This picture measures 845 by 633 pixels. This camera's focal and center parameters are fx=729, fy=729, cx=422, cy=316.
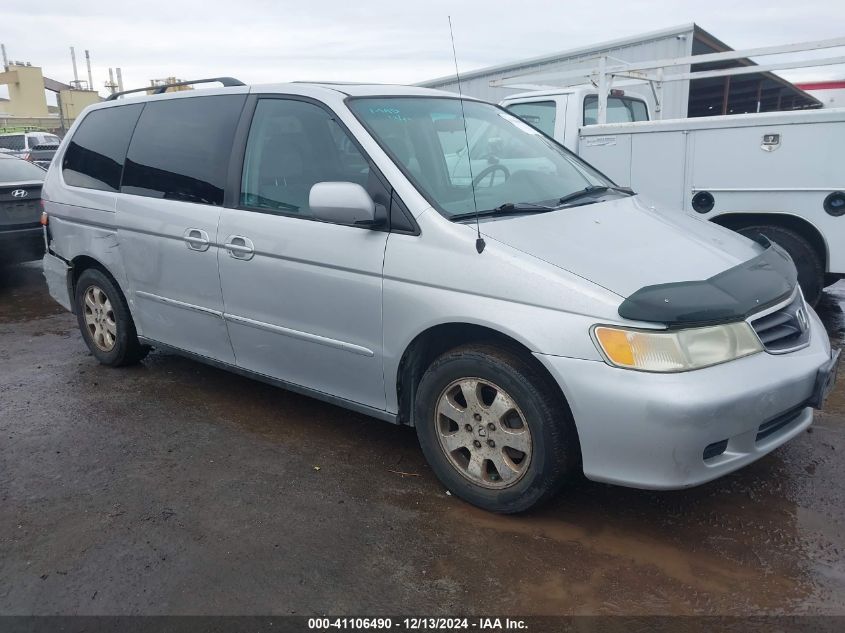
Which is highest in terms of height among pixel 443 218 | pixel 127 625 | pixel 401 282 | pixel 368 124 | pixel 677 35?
pixel 677 35

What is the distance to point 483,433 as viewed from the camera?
3.11 m

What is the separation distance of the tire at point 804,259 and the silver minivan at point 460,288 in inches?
87.1

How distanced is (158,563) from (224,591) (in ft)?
1.20

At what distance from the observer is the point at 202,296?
163 inches

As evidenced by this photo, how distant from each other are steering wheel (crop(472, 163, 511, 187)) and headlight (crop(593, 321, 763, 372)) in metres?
1.18

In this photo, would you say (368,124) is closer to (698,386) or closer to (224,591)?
(698,386)

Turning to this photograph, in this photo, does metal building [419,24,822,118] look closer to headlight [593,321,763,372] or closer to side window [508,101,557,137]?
side window [508,101,557,137]

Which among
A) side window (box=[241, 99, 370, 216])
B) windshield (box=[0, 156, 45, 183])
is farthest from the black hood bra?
windshield (box=[0, 156, 45, 183])

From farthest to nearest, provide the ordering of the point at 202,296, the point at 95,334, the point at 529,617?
the point at 95,334, the point at 202,296, the point at 529,617

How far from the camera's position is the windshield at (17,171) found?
27.1 feet

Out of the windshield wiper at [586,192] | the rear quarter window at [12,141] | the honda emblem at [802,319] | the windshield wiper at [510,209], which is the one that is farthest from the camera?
the rear quarter window at [12,141]

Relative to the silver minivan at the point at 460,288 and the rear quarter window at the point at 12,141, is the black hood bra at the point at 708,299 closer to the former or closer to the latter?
the silver minivan at the point at 460,288

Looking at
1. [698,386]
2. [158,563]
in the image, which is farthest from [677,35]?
[158,563]

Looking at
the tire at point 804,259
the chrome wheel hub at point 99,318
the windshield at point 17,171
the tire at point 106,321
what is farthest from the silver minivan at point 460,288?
the windshield at point 17,171
